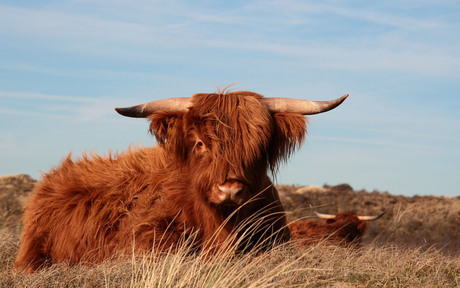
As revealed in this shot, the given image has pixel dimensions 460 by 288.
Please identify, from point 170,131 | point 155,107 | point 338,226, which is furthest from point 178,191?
point 338,226

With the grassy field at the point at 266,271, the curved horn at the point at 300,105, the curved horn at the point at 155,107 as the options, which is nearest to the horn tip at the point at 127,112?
the curved horn at the point at 155,107

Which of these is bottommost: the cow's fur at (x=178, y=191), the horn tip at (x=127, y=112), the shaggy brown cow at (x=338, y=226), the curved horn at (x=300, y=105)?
the shaggy brown cow at (x=338, y=226)

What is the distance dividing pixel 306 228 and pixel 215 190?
677 cm

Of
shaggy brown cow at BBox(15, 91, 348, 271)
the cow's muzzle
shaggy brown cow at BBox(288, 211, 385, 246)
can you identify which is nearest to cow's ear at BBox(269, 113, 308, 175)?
shaggy brown cow at BBox(15, 91, 348, 271)

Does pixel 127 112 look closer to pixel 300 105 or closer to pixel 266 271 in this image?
pixel 300 105

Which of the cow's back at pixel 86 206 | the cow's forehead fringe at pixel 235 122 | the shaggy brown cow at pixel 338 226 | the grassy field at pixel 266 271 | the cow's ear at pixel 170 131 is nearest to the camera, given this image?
the grassy field at pixel 266 271

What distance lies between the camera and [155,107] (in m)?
5.17

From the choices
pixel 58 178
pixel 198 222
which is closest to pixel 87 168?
pixel 58 178

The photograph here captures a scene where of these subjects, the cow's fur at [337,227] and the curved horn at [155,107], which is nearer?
the curved horn at [155,107]

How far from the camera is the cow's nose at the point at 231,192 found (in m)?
4.17

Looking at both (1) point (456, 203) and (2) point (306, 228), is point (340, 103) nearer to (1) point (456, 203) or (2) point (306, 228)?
(2) point (306, 228)

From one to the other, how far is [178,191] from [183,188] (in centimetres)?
6

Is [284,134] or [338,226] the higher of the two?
[284,134]

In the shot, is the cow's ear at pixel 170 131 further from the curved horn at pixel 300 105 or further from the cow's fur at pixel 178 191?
the curved horn at pixel 300 105
